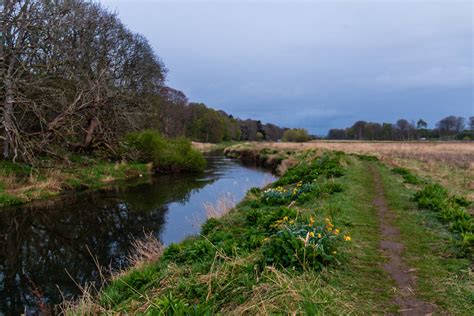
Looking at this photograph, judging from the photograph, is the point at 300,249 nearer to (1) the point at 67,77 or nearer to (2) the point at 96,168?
(2) the point at 96,168

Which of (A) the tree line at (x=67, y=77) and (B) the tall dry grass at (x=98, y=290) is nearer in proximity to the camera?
(B) the tall dry grass at (x=98, y=290)

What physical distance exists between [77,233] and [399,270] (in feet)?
33.8

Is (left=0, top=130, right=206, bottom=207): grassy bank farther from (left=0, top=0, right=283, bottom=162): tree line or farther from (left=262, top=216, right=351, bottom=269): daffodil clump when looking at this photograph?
(left=262, top=216, right=351, bottom=269): daffodil clump

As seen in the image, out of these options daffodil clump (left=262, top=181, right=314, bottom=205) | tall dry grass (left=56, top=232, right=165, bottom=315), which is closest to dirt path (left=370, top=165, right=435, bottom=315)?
daffodil clump (left=262, top=181, right=314, bottom=205)

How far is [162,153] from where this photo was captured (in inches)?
1073

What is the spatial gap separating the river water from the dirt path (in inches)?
191

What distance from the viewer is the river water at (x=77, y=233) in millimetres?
7564

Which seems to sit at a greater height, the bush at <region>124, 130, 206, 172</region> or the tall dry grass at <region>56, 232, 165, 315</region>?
the bush at <region>124, 130, 206, 172</region>

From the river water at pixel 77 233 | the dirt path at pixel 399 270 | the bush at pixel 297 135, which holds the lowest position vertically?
the river water at pixel 77 233


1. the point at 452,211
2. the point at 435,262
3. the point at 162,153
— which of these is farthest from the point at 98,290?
the point at 162,153

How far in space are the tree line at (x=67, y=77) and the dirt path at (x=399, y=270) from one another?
14737 millimetres

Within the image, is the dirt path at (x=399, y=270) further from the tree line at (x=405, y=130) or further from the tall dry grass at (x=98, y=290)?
the tree line at (x=405, y=130)

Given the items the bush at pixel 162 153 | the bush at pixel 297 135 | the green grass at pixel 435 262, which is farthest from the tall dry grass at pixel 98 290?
the bush at pixel 297 135

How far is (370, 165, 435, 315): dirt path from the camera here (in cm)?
391
